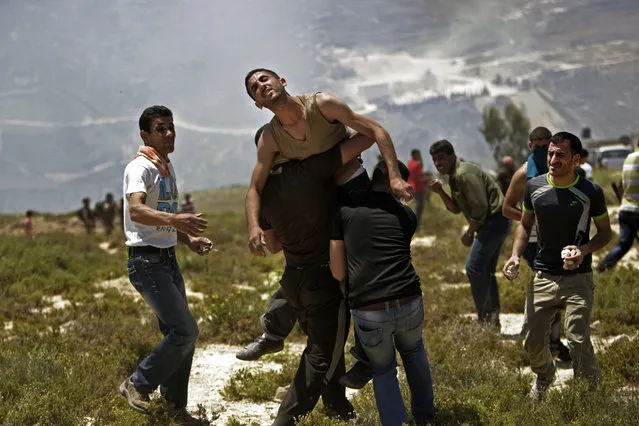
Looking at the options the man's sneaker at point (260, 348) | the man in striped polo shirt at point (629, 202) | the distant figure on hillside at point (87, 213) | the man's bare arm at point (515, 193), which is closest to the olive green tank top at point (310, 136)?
the man's sneaker at point (260, 348)

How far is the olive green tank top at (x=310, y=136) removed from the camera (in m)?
4.23

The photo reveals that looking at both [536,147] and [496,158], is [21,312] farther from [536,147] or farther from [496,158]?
[496,158]

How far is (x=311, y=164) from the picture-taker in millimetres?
4270

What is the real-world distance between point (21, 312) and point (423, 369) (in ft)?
22.4

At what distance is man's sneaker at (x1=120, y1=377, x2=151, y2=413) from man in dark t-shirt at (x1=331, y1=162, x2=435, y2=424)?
169 cm

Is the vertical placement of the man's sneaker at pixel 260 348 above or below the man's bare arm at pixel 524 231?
below

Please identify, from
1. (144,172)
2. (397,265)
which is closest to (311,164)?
(397,265)

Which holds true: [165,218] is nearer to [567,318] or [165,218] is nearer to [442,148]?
[567,318]

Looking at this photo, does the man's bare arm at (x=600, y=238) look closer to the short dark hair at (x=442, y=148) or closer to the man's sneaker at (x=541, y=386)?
the man's sneaker at (x=541, y=386)

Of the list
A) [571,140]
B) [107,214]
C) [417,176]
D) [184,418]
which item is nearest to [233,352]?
[184,418]

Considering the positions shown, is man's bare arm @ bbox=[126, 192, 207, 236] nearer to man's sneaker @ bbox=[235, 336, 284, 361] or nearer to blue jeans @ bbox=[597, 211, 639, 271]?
man's sneaker @ bbox=[235, 336, 284, 361]

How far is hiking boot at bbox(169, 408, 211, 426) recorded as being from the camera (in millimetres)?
4984

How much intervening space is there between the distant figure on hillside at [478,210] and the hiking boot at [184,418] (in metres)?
3.47

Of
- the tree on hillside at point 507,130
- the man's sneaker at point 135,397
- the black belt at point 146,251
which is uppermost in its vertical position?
the tree on hillside at point 507,130
